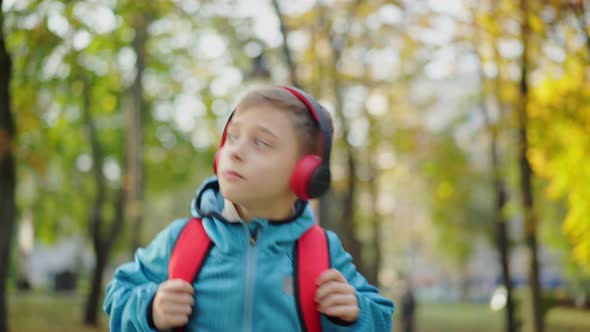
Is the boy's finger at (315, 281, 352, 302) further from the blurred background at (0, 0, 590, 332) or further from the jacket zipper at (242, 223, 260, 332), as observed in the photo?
the blurred background at (0, 0, 590, 332)

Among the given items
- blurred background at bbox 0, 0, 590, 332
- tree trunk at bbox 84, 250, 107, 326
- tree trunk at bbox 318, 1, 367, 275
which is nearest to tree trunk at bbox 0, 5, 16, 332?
blurred background at bbox 0, 0, 590, 332

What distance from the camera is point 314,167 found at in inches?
80.3

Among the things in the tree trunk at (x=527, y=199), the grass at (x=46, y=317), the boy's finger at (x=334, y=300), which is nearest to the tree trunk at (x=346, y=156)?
the tree trunk at (x=527, y=199)

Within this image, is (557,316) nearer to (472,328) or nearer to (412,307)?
(472,328)

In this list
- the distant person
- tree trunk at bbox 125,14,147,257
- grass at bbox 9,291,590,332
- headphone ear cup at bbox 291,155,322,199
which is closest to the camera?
headphone ear cup at bbox 291,155,322,199

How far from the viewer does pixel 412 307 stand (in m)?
18.2

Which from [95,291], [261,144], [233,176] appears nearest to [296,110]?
[261,144]

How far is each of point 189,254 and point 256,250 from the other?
0.18 m

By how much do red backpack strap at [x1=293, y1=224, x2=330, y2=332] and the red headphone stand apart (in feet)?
0.46

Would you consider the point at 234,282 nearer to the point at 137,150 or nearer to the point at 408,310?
the point at 137,150

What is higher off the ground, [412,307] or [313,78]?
[313,78]

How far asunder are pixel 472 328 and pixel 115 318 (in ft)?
80.7

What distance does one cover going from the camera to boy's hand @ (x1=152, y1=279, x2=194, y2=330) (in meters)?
1.93

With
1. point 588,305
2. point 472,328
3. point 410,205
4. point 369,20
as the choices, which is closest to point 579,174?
point 369,20
